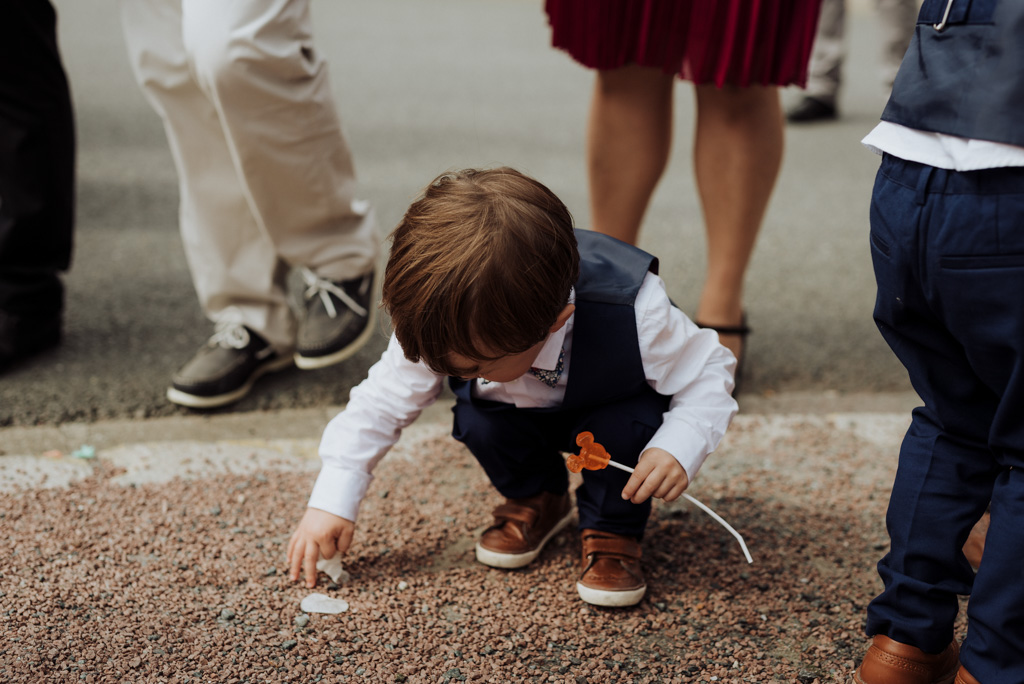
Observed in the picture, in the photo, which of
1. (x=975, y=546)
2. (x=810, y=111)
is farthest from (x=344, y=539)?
(x=810, y=111)

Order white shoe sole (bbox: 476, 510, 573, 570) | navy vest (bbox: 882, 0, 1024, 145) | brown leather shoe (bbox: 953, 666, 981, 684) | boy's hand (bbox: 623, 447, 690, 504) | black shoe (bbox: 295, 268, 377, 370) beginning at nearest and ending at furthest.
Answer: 1. navy vest (bbox: 882, 0, 1024, 145)
2. brown leather shoe (bbox: 953, 666, 981, 684)
3. boy's hand (bbox: 623, 447, 690, 504)
4. white shoe sole (bbox: 476, 510, 573, 570)
5. black shoe (bbox: 295, 268, 377, 370)

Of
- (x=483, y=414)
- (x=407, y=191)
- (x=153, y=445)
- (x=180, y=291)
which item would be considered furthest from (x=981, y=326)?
(x=407, y=191)

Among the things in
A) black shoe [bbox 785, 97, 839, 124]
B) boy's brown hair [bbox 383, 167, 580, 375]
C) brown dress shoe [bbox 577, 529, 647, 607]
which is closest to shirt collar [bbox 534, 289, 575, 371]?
boy's brown hair [bbox 383, 167, 580, 375]

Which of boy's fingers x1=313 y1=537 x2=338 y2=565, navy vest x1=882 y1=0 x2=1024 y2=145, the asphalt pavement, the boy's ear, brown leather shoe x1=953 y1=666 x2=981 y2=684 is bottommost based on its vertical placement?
the asphalt pavement

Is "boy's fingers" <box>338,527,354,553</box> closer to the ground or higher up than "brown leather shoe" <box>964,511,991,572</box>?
closer to the ground

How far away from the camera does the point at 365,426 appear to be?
169cm

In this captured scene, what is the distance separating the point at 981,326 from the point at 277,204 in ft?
4.97

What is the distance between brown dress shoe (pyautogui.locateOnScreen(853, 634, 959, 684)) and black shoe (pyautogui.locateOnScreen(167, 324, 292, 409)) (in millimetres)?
1514

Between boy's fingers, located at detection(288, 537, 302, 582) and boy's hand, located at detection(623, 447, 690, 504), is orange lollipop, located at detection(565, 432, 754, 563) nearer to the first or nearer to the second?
boy's hand, located at detection(623, 447, 690, 504)

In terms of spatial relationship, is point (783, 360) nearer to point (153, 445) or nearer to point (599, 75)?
point (599, 75)

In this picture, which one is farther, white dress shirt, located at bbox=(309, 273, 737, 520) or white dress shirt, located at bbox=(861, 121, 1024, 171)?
white dress shirt, located at bbox=(309, 273, 737, 520)

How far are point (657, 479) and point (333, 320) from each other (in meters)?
1.11

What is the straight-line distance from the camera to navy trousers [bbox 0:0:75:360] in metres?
2.32

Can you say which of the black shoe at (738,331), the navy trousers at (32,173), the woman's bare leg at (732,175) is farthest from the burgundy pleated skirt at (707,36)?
the navy trousers at (32,173)
